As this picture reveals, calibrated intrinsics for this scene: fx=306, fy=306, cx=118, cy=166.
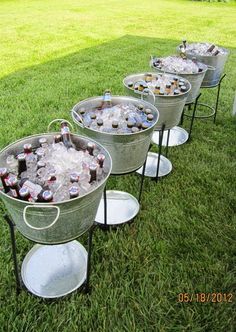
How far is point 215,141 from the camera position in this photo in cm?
367

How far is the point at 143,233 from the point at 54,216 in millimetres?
1131

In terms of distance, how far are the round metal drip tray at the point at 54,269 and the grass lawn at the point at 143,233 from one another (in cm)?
8

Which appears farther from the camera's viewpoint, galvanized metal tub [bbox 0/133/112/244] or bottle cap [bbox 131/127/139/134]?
bottle cap [bbox 131/127/139/134]

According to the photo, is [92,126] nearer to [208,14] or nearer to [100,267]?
[100,267]

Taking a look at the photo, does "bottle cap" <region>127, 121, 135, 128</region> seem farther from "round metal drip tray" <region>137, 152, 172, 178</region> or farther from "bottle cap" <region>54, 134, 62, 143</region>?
"round metal drip tray" <region>137, 152, 172, 178</region>

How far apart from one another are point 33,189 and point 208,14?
13.3 metres

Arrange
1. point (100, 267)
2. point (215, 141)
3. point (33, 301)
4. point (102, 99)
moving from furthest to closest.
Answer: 1. point (215, 141)
2. point (102, 99)
3. point (100, 267)
4. point (33, 301)

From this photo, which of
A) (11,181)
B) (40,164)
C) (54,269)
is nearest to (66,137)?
(40,164)

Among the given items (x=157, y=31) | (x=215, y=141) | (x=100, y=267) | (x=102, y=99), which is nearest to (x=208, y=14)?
(x=157, y=31)

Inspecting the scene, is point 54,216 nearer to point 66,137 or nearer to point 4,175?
point 4,175

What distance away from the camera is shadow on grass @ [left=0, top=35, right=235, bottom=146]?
3930mm

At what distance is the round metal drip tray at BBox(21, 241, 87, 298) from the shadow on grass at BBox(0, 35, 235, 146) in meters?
1.63
